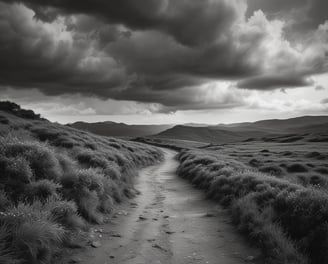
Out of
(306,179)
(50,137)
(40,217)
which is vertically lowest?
(306,179)

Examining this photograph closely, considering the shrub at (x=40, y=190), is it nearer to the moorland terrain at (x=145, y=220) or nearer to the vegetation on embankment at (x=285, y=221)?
the moorland terrain at (x=145, y=220)

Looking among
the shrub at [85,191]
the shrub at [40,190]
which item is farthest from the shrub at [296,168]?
the shrub at [40,190]

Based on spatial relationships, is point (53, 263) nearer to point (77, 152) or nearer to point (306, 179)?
point (77, 152)

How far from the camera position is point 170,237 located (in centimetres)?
795

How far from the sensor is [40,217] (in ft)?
19.7

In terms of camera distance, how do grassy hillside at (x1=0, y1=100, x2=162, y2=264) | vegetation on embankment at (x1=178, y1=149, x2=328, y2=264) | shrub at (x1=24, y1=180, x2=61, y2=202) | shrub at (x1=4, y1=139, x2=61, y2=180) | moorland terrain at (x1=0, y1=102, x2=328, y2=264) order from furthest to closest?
shrub at (x1=4, y1=139, x2=61, y2=180)
shrub at (x1=24, y1=180, x2=61, y2=202)
vegetation on embankment at (x1=178, y1=149, x2=328, y2=264)
moorland terrain at (x1=0, y1=102, x2=328, y2=264)
grassy hillside at (x1=0, y1=100, x2=162, y2=264)

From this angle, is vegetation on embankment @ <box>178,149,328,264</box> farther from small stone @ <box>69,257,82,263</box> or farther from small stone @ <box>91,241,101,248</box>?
small stone @ <box>69,257,82,263</box>

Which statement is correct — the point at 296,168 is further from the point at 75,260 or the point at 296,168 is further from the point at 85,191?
the point at 75,260

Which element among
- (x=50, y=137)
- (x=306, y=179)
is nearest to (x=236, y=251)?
(x=306, y=179)

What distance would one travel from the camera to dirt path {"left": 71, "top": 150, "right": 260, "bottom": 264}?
6.44 metres

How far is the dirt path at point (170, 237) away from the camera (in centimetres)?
644

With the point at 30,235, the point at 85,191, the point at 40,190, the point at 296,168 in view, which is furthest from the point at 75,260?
the point at 296,168

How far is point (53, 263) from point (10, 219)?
4.74 ft

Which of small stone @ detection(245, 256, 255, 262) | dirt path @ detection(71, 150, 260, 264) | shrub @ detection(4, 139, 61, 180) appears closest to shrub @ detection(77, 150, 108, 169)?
dirt path @ detection(71, 150, 260, 264)
